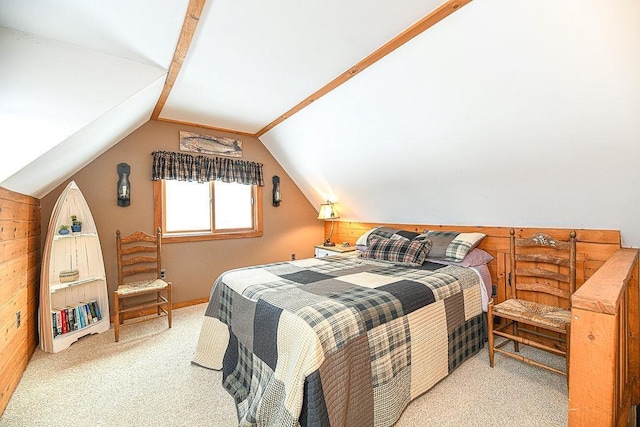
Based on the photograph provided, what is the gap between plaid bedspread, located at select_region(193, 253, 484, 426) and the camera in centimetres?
132

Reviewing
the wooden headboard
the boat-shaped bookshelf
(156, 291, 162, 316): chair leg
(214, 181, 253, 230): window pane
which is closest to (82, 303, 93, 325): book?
the boat-shaped bookshelf

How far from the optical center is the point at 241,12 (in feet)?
5.28

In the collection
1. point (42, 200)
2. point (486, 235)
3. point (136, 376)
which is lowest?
point (136, 376)

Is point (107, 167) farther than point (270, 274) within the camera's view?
Yes

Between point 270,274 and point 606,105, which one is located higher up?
point 606,105

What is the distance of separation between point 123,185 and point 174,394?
2.29 metres

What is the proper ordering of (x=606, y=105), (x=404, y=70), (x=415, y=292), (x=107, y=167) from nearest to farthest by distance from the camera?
(x=606, y=105)
(x=415, y=292)
(x=404, y=70)
(x=107, y=167)

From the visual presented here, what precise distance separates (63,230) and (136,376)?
5.22 ft

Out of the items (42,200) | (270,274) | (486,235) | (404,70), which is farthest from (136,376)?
(486,235)

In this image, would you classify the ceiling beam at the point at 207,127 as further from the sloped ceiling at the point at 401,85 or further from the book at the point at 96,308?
the book at the point at 96,308

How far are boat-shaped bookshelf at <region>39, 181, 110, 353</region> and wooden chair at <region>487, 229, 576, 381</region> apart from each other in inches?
141

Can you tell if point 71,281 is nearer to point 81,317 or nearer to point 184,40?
point 81,317

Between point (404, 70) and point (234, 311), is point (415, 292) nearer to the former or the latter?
point (234, 311)

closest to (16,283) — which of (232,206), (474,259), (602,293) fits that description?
(232,206)
